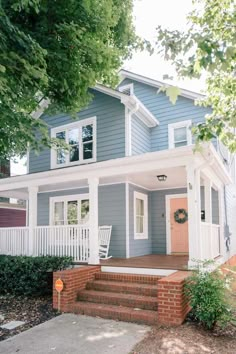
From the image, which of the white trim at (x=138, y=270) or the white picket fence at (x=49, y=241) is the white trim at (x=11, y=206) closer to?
the white picket fence at (x=49, y=241)

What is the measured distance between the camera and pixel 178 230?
35.6 ft

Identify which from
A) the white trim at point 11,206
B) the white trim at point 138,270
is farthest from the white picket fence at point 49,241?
the white trim at point 11,206

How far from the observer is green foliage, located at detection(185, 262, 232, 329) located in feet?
16.1

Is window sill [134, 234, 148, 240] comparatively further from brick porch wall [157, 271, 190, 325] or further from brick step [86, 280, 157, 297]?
brick porch wall [157, 271, 190, 325]

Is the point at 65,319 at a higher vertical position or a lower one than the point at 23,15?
lower

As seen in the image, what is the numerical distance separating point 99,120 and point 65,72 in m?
4.04

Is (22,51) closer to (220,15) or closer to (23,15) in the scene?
(23,15)

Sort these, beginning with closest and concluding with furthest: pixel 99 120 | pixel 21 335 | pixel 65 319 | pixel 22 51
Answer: pixel 21 335, pixel 22 51, pixel 65 319, pixel 99 120

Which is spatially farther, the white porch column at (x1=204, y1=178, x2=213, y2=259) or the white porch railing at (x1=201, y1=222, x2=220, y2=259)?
the white porch column at (x1=204, y1=178, x2=213, y2=259)

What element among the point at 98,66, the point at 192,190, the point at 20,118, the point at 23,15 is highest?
the point at 23,15

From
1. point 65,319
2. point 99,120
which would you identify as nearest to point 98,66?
point 99,120

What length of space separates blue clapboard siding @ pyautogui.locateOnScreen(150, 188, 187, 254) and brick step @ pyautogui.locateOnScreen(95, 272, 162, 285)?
4014 millimetres

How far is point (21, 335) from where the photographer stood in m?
5.14

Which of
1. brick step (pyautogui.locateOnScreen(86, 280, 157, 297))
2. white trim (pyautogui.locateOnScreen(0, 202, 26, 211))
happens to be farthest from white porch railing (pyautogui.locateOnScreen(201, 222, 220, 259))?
white trim (pyautogui.locateOnScreen(0, 202, 26, 211))
